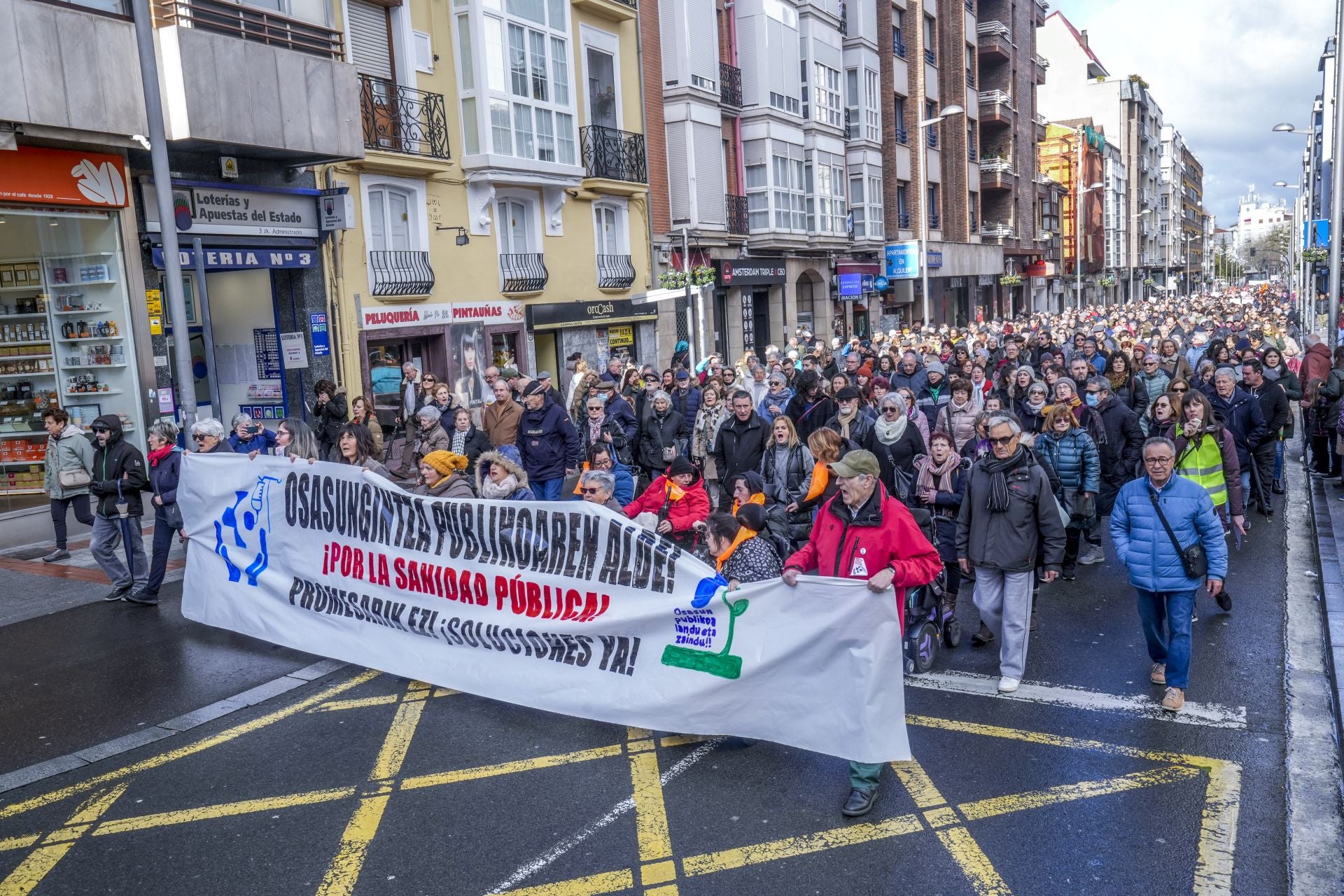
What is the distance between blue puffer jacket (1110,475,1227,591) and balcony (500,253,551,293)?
16138 millimetres

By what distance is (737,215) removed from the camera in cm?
2934

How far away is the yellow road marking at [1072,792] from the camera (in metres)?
5.18

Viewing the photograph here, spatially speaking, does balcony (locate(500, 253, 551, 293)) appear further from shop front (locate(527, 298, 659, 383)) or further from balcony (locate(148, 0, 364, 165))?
balcony (locate(148, 0, 364, 165))

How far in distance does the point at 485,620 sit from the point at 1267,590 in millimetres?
6413

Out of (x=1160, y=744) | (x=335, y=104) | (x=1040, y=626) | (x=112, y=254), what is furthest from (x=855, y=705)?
(x=335, y=104)

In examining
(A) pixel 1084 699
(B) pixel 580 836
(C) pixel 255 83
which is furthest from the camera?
(C) pixel 255 83

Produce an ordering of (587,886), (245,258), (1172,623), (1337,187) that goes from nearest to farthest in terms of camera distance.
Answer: (587,886)
(1172,623)
(245,258)
(1337,187)

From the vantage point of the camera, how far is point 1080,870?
4602 millimetres

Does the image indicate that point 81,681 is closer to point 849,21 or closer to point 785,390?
point 785,390

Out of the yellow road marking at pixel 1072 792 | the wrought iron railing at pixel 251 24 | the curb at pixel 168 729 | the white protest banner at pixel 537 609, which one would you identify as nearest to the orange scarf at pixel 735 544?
the white protest banner at pixel 537 609

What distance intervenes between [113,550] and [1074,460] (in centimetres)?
872

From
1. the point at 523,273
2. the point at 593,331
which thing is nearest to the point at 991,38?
the point at 593,331

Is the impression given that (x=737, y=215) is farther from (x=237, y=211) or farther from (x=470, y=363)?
(x=237, y=211)

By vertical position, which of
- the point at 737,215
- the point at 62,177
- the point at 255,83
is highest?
the point at 255,83
